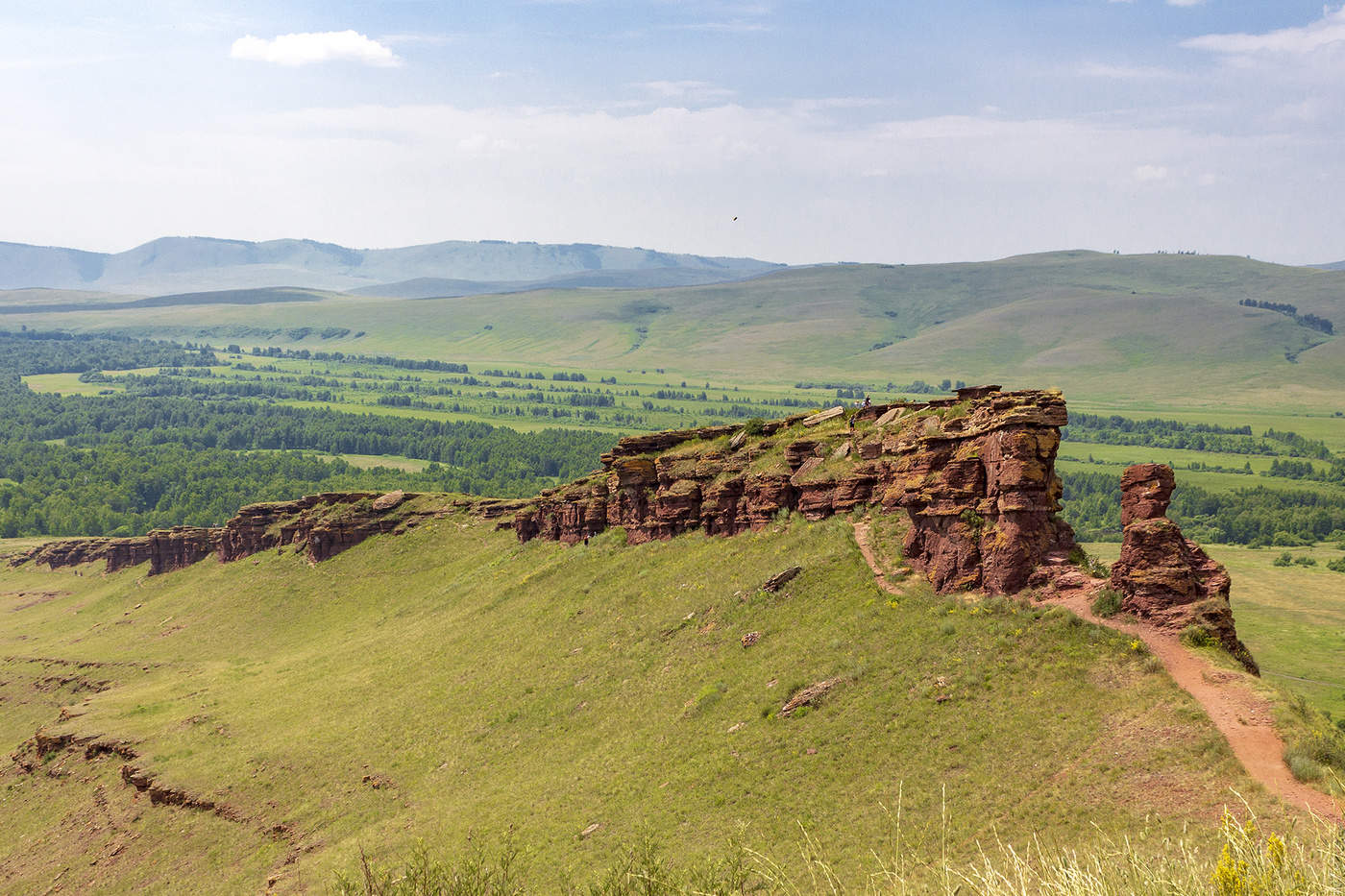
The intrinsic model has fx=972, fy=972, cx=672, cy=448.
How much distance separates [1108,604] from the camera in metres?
43.2

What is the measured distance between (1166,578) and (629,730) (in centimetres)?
2845

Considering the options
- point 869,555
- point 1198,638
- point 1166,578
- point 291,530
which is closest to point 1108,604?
point 1166,578

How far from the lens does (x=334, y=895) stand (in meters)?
41.4

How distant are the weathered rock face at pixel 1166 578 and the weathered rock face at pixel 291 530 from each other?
83.7 m

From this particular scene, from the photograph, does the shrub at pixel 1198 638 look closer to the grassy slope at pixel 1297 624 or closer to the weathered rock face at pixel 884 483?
the weathered rock face at pixel 884 483

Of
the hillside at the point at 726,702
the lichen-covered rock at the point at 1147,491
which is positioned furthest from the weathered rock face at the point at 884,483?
the lichen-covered rock at the point at 1147,491

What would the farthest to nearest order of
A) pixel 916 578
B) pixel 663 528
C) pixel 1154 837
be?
1. pixel 663 528
2. pixel 916 578
3. pixel 1154 837

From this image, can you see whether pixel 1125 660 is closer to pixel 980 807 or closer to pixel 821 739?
pixel 980 807

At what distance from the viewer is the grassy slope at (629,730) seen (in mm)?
37594

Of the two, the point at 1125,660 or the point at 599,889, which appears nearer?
the point at 599,889

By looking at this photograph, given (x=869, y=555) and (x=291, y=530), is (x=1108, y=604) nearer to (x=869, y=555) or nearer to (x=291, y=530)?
(x=869, y=555)

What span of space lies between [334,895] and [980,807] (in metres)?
A: 27.0

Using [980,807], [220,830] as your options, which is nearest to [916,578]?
[980,807]

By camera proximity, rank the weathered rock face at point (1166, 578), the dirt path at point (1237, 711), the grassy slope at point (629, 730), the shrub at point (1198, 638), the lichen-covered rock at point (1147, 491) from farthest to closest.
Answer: the lichen-covered rock at point (1147, 491)
the weathered rock face at point (1166, 578)
the shrub at point (1198, 638)
the grassy slope at point (629, 730)
the dirt path at point (1237, 711)
